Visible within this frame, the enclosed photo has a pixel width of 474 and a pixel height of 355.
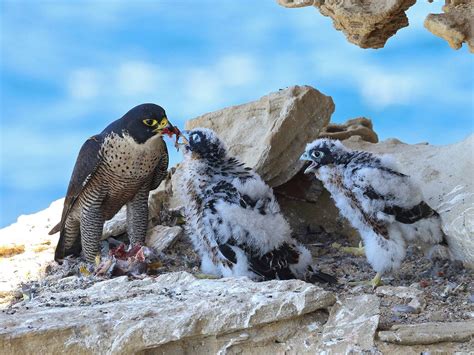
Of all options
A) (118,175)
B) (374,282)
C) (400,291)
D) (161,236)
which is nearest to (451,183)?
(374,282)

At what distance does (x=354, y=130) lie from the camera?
8164 millimetres

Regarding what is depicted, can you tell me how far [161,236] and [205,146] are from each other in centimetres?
160

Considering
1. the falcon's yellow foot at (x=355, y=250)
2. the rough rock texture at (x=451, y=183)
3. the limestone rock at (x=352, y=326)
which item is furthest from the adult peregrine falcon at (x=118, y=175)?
the limestone rock at (x=352, y=326)

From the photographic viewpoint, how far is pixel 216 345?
3912 millimetres

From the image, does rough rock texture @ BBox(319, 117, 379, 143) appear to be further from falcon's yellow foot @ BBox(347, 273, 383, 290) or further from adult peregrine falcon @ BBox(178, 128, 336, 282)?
falcon's yellow foot @ BBox(347, 273, 383, 290)

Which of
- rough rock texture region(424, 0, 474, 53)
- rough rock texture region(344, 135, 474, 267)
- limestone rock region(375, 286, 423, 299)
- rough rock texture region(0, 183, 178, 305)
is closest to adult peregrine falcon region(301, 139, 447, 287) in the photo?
rough rock texture region(344, 135, 474, 267)

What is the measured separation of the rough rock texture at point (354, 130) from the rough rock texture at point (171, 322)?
13.4ft

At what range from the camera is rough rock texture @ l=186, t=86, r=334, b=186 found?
21.5 ft

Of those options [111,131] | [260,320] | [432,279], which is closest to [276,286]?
[260,320]

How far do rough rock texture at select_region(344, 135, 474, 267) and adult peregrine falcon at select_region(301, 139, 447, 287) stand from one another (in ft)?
0.62

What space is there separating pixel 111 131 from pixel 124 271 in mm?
1140

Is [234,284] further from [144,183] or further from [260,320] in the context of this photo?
[144,183]

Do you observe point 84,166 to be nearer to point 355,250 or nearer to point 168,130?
point 168,130

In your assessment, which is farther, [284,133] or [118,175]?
[284,133]
